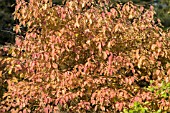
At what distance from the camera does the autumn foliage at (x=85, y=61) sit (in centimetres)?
388

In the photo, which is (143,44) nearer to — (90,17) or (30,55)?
(90,17)

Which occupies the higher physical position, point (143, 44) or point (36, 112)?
point (143, 44)

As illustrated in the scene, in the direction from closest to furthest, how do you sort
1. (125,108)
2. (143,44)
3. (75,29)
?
1. (125,108)
2. (75,29)
3. (143,44)

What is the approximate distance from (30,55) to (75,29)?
0.69 metres

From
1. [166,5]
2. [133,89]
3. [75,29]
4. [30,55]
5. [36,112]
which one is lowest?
[36,112]

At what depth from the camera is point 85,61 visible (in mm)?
4289

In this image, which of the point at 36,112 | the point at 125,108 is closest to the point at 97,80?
the point at 125,108

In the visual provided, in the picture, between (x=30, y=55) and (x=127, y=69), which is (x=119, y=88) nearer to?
(x=127, y=69)

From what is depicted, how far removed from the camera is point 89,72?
4051 mm

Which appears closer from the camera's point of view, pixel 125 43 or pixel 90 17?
pixel 90 17

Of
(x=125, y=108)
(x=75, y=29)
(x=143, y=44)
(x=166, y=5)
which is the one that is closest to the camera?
(x=125, y=108)

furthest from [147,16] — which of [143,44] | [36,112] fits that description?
[36,112]

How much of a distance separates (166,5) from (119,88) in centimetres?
1097

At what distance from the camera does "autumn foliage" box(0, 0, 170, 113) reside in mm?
3884
